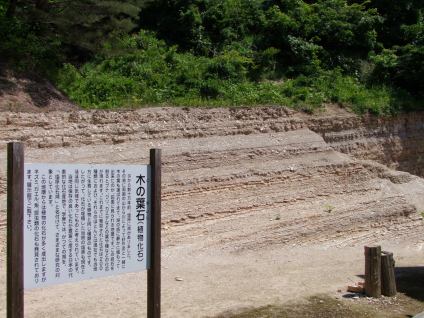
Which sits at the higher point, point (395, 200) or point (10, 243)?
point (10, 243)

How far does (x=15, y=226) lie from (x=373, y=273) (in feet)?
21.2

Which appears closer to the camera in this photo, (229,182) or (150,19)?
(229,182)

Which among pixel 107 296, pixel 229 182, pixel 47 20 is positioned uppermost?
pixel 47 20

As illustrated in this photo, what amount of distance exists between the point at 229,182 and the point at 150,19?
36.4ft

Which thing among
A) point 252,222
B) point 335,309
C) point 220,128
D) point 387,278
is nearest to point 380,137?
point 220,128

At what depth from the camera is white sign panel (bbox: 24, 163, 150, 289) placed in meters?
5.63

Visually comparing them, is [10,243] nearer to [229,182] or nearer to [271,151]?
[229,182]

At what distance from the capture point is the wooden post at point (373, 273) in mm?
9680

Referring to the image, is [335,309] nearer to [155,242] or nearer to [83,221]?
[155,242]

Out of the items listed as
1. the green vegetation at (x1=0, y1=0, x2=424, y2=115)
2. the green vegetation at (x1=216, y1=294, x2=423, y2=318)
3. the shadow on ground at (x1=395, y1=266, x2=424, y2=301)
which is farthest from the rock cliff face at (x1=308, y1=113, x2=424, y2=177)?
the green vegetation at (x1=216, y1=294, x2=423, y2=318)

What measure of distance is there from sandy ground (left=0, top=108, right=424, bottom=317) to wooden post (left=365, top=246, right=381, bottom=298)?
2.21 ft

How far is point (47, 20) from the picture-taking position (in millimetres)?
16766

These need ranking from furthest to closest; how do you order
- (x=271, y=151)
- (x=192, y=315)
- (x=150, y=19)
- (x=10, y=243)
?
(x=150, y=19) < (x=271, y=151) < (x=192, y=315) < (x=10, y=243)

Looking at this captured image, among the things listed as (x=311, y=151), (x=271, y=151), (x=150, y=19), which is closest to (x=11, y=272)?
(x=271, y=151)
